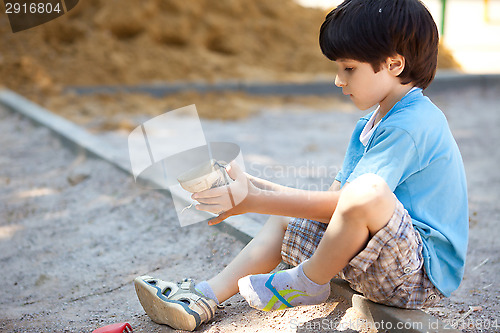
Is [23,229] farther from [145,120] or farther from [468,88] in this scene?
[468,88]

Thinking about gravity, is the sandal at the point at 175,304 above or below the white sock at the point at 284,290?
below

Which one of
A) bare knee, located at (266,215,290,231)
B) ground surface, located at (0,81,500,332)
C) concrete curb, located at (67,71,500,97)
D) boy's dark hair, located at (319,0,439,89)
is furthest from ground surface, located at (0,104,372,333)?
concrete curb, located at (67,71,500,97)

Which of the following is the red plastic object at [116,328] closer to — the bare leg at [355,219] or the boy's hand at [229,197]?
the boy's hand at [229,197]

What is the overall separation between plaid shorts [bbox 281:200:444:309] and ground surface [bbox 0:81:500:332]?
0.56 ft

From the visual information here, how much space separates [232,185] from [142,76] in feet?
18.3

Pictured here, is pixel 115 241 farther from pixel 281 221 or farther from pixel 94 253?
pixel 281 221

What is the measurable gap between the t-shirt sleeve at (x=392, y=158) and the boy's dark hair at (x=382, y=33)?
227 millimetres

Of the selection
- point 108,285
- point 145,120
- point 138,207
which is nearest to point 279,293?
point 108,285

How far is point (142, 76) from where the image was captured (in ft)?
22.1

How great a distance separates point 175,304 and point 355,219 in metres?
0.66

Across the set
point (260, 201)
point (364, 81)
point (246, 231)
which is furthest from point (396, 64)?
point (246, 231)

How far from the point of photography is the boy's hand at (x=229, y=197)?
1.42 m

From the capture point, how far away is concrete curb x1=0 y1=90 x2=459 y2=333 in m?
1.48

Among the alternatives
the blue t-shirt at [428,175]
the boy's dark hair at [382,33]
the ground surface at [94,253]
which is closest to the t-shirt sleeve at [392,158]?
the blue t-shirt at [428,175]
